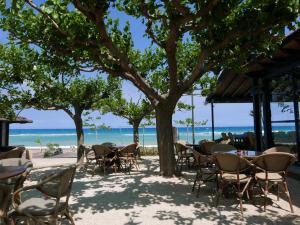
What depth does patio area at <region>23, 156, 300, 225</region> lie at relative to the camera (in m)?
4.57

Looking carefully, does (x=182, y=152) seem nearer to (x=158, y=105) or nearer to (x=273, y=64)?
(x=158, y=105)


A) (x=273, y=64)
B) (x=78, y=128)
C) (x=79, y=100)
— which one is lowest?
(x=78, y=128)

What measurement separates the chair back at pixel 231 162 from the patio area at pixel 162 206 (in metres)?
0.62

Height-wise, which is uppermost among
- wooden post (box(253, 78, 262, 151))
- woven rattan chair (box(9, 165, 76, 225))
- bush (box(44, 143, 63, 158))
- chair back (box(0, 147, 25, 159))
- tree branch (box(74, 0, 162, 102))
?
tree branch (box(74, 0, 162, 102))

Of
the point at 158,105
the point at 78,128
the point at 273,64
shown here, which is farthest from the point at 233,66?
the point at 78,128

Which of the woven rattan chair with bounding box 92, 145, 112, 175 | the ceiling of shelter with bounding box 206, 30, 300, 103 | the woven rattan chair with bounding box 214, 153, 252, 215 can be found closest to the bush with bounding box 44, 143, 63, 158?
the woven rattan chair with bounding box 92, 145, 112, 175

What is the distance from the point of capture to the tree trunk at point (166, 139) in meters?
8.47

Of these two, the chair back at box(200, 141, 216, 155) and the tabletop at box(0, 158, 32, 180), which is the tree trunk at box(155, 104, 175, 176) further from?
the tabletop at box(0, 158, 32, 180)

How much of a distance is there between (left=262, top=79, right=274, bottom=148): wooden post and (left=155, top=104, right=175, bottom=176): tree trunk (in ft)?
10.5

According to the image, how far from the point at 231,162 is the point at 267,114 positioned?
5.15 metres

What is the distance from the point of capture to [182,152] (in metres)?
10.7

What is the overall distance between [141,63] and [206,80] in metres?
3.80

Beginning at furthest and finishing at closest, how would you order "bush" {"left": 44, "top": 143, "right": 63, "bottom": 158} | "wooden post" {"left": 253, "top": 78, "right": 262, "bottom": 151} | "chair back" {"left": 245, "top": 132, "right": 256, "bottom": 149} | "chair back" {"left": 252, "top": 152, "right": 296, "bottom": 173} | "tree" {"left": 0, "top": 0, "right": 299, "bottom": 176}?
"bush" {"left": 44, "top": 143, "right": 63, "bottom": 158}
"chair back" {"left": 245, "top": 132, "right": 256, "bottom": 149}
"wooden post" {"left": 253, "top": 78, "right": 262, "bottom": 151}
"tree" {"left": 0, "top": 0, "right": 299, "bottom": 176}
"chair back" {"left": 252, "top": 152, "right": 296, "bottom": 173}

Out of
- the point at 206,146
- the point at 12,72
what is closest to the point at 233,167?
the point at 206,146
